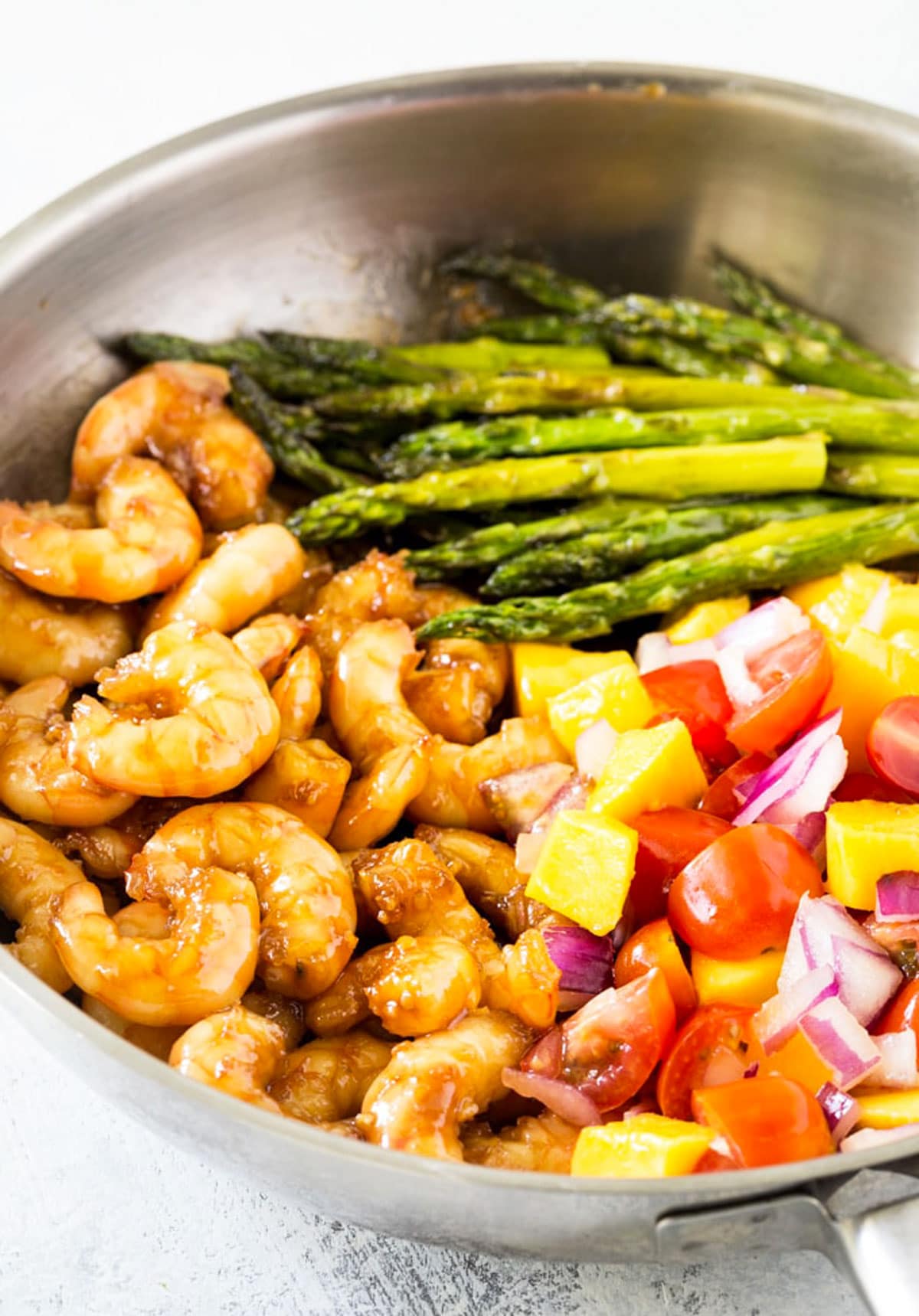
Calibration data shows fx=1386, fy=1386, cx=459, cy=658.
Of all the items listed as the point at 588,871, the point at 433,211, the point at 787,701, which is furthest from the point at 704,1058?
the point at 433,211

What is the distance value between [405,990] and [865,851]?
2.88 feet

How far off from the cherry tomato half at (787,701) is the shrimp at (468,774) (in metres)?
0.43

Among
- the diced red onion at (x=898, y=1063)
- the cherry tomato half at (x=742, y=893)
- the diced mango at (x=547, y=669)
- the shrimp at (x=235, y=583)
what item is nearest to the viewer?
Result: the diced red onion at (x=898, y=1063)

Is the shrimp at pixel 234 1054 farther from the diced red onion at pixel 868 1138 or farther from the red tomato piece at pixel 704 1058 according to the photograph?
the diced red onion at pixel 868 1138

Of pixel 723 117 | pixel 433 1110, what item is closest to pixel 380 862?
pixel 433 1110

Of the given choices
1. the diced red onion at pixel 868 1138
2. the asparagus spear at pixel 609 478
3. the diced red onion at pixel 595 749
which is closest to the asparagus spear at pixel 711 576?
the asparagus spear at pixel 609 478

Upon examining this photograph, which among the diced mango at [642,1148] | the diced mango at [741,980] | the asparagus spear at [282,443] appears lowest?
the diced mango at [741,980]

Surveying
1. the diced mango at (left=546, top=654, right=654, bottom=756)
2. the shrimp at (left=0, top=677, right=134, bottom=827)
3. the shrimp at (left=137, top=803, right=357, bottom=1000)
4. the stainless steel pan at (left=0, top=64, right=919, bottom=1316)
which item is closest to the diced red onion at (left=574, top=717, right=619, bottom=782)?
the diced mango at (left=546, top=654, right=654, bottom=756)

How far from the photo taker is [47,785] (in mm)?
2645

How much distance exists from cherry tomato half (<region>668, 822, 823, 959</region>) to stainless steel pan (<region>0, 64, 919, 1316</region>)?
6.16 ft

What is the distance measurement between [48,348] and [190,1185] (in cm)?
199

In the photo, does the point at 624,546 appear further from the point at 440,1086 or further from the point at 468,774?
the point at 440,1086

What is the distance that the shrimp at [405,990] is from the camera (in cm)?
240

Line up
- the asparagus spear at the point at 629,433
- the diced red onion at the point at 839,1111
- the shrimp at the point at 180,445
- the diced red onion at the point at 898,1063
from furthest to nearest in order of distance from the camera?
1. the asparagus spear at the point at 629,433
2. the shrimp at the point at 180,445
3. the diced red onion at the point at 898,1063
4. the diced red onion at the point at 839,1111
